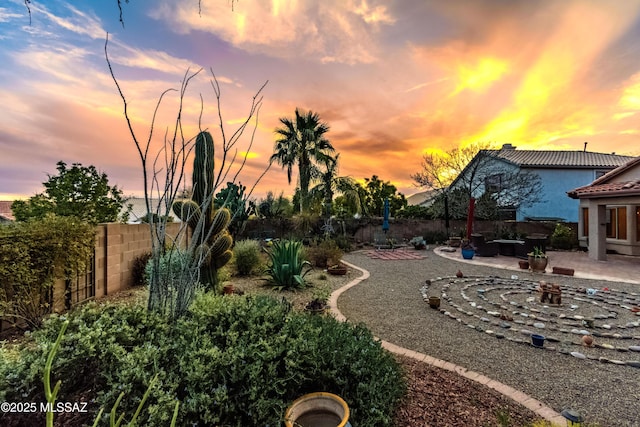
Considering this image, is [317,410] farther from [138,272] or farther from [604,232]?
[604,232]

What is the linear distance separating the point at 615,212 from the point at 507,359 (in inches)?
483

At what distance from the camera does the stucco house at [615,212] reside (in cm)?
853

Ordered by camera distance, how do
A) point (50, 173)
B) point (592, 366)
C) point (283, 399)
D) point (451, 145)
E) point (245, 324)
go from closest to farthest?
point (283, 399) < point (245, 324) < point (592, 366) < point (50, 173) < point (451, 145)

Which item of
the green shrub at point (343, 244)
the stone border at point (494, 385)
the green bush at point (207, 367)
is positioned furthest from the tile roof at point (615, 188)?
the green bush at point (207, 367)

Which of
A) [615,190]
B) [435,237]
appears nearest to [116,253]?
[615,190]

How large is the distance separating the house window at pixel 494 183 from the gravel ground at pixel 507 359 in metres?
11.6

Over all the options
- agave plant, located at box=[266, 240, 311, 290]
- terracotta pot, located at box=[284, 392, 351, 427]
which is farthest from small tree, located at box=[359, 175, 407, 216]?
terracotta pot, located at box=[284, 392, 351, 427]

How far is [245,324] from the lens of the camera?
7.59ft

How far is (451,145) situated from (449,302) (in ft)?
48.8

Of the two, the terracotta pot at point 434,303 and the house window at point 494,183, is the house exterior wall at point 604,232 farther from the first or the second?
the terracotta pot at point 434,303

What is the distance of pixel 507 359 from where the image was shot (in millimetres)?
3105

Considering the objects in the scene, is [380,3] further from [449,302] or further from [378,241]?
[378,241]

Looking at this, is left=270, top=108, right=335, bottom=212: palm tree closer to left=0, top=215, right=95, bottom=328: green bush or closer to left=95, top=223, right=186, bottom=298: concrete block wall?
left=95, top=223, right=186, bottom=298: concrete block wall

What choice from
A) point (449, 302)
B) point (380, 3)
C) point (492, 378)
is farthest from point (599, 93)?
point (492, 378)
